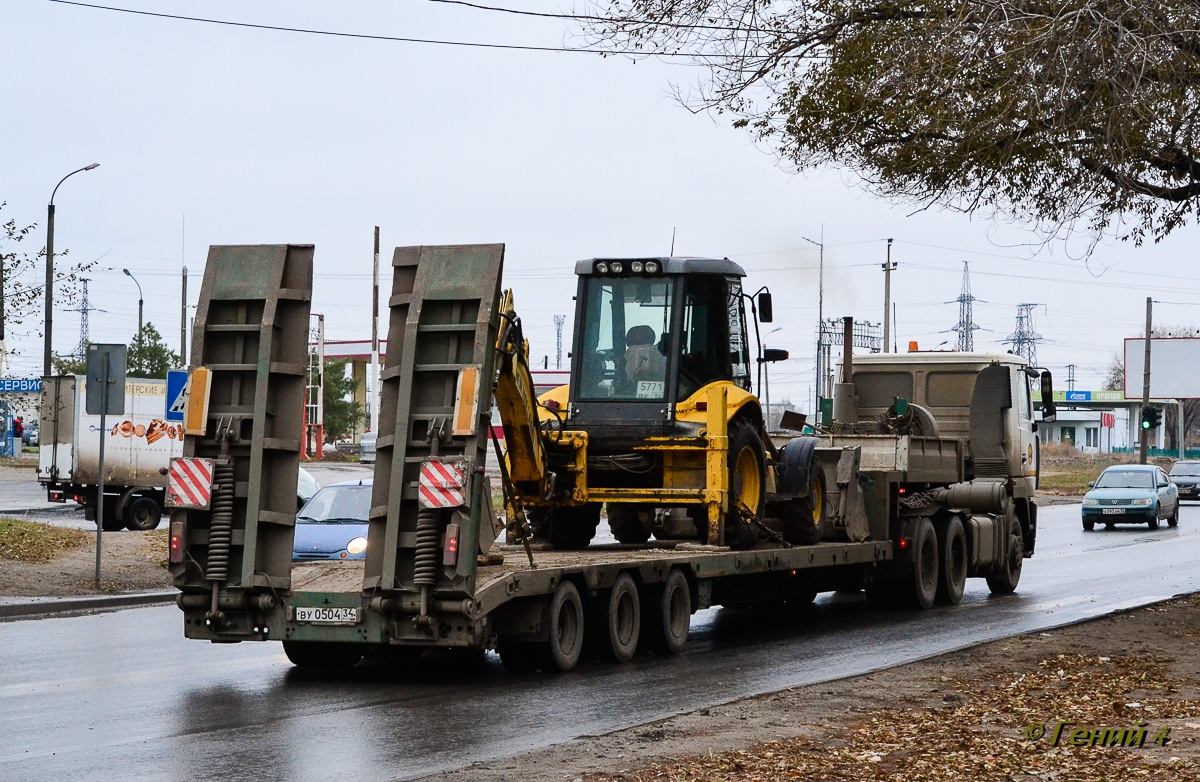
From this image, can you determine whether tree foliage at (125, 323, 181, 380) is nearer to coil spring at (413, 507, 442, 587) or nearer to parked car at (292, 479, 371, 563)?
parked car at (292, 479, 371, 563)

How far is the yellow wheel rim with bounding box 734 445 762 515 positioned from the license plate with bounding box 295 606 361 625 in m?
5.00

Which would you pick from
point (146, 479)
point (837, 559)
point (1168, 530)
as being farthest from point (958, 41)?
point (1168, 530)

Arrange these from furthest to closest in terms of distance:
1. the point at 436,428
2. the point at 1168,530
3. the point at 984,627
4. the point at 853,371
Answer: the point at 1168,530 → the point at 853,371 → the point at 984,627 → the point at 436,428

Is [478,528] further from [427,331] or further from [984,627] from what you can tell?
[984,627]

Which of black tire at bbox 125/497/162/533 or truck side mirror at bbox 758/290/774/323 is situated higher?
truck side mirror at bbox 758/290/774/323

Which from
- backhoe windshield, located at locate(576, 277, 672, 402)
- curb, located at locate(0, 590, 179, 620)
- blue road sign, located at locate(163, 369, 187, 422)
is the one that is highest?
backhoe windshield, located at locate(576, 277, 672, 402)

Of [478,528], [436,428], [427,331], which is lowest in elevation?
[478,528]

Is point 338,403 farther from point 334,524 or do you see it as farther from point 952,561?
point 952,561

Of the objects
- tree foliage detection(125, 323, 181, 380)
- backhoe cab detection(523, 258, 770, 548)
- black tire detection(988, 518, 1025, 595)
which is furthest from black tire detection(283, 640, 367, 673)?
tree foliage detection(125, 323, 181, 380)

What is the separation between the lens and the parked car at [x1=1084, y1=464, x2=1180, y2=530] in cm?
3588

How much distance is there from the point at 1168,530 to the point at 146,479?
78.9 ft

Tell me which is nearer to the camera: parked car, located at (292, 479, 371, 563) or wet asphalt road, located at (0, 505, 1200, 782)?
wet asphalt road, located at (0, 505, 1200, 782)

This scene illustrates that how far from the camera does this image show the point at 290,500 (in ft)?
36.2

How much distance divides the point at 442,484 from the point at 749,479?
198 inches
